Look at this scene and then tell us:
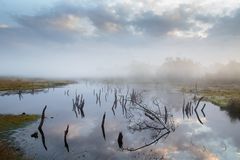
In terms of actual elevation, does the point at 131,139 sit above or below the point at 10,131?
below

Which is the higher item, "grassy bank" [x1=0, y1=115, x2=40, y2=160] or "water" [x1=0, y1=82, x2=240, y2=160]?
"grassy bank" [x1=0, y1=115, x2=40, y2=160]

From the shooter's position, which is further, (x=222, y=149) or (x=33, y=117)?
(x=33, y=117)

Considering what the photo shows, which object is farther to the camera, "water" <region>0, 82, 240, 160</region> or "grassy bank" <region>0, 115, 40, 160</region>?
"water" <region>0, 82, 240, 160</region>

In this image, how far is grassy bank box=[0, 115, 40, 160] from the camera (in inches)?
1223

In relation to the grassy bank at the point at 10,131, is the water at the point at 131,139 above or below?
below

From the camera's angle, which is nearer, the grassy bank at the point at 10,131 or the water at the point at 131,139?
the grassy bank at the point at 10,131

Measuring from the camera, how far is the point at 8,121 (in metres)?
51.2

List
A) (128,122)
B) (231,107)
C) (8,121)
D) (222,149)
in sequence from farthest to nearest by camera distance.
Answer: (231,107), (128,122), (8,121), (222,149)

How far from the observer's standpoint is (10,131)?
43.7 meters

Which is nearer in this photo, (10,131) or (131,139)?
(131,139)

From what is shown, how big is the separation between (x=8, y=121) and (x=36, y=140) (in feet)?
48.7

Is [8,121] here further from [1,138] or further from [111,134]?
[111,134]

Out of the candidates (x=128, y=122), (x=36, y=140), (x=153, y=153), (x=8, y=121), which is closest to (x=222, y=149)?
(x=153, y=153)

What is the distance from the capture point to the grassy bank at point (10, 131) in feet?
102
